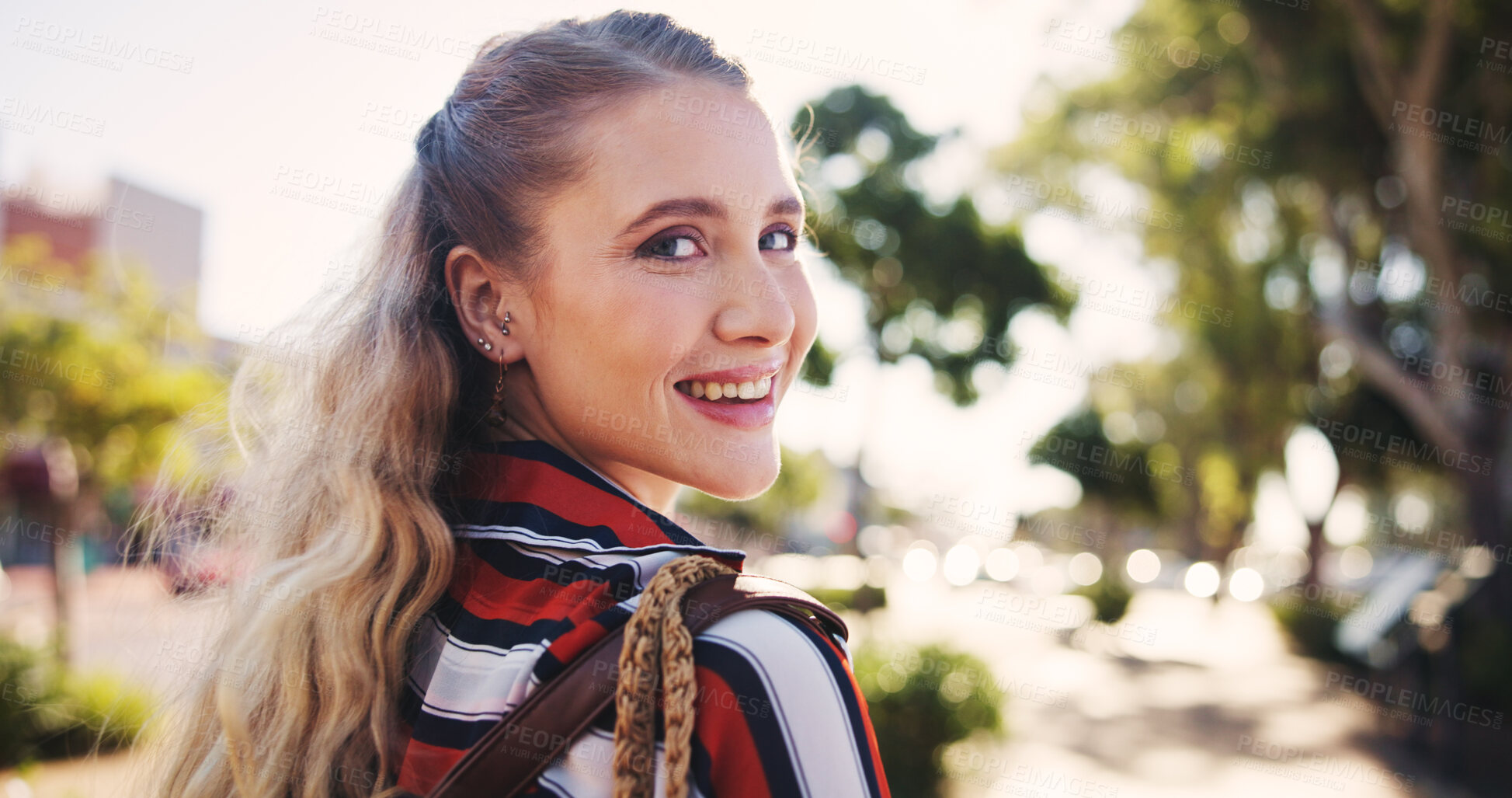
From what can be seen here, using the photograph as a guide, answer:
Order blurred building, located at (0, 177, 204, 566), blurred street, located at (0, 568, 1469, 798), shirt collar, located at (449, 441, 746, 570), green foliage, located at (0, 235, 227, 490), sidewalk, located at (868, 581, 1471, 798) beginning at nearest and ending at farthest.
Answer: shirt collar, located at (449, 441, 746, 570) < blurred building, located at (0, 177, 204, 566) < blurred street, located at (0, 568, 1469, 798) < green foliage, located at (0, 235, 227, 490) < sidewalk, located at (868, 581, 1471, 798)

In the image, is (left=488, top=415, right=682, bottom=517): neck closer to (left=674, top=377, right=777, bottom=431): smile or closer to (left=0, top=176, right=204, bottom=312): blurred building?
(left=674, top=377, right=777, bottom=431): smile

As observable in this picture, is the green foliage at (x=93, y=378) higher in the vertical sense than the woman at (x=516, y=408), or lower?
lower

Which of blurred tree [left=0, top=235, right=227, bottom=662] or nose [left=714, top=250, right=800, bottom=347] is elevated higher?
nose [left=714, top=250, right=800, bottom=347]

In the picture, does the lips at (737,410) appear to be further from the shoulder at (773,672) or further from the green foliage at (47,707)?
the green foliage at (47,707)

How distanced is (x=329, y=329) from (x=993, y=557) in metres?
29.4

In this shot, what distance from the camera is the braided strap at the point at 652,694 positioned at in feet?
3.24

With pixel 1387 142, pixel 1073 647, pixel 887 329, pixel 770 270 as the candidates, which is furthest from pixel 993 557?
pixel 770 270

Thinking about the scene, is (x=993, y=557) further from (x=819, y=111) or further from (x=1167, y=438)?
(x=819, y=111)

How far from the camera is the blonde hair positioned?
1.38 metres

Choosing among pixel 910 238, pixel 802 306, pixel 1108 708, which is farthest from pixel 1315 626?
pixel 802 306

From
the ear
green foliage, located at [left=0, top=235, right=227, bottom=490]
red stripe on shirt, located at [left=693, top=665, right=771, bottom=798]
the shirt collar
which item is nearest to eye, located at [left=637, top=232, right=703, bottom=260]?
the ear

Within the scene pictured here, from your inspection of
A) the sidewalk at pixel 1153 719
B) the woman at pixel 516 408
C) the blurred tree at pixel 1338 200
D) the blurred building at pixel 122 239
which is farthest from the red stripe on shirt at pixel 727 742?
the blurred tree at pixel 1338 200

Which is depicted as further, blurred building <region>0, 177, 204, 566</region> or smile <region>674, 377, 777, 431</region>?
blurred building <region>0, 177, 204, 566</region>

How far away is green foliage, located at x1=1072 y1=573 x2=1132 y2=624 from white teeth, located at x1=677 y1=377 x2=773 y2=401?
14172 millimetres
